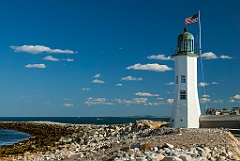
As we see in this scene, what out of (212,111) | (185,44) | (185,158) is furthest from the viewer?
(212,111)

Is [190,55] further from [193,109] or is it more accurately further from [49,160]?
[49,160]

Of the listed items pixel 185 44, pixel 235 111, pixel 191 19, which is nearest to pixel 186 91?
pixel 185 44

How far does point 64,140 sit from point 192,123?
11.5 meters

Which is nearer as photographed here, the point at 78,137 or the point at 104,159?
the point at 104,159

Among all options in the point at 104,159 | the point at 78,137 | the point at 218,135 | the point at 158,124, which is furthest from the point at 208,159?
the point at 78,137

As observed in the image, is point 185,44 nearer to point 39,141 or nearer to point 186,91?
point 186,91

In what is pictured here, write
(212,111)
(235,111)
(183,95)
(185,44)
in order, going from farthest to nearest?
(212,111) → (235,111) → (185,44) → (183,95)

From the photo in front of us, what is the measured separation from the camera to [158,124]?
31281mm

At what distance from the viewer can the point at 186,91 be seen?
1063 inches

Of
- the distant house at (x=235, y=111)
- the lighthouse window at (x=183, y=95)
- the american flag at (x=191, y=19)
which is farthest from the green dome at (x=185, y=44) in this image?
the distant house at (x=235, y=111)

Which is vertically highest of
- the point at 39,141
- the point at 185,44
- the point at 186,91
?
the point at 185,44

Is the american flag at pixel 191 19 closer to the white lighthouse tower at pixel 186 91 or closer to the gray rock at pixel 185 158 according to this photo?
the white lighthouse tower at pixel 186 91

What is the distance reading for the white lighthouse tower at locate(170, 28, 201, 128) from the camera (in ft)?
88.5

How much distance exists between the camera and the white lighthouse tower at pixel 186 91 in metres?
27.0
